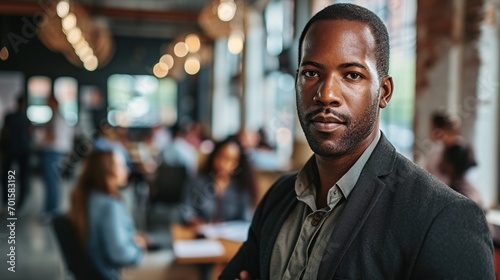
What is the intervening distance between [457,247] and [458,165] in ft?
8.23

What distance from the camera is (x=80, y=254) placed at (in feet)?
9.98

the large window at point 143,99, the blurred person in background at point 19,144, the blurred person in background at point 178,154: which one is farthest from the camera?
the large window at point 143,99

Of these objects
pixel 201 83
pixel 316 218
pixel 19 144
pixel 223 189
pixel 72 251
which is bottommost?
pixel 72 251

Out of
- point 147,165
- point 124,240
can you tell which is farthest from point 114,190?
point 147,165

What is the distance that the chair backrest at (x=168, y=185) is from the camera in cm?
657

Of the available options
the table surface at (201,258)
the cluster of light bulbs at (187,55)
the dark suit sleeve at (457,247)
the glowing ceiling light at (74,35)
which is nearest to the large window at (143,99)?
the cluster of light bulbs at (187,55)

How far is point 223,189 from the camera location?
4.58m

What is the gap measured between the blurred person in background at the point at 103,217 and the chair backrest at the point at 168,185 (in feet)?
A: 10.2

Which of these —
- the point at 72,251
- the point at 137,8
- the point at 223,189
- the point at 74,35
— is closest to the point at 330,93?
the point at 72,251

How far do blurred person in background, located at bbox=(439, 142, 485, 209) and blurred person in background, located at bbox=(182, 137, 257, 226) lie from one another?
1914mm

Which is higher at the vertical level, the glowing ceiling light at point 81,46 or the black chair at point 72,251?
the glowing ceiling light at point 81,46

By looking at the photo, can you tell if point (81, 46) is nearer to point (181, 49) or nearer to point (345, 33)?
point (181, 49)

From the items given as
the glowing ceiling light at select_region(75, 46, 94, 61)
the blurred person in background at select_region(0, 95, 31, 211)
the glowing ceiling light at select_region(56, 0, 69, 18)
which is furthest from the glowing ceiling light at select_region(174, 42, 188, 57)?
the glowing ceiling light at select_region(56, 0, 69, 18)

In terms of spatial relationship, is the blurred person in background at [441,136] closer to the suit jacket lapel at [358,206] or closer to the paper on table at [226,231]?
the paper on table at [226,231]
